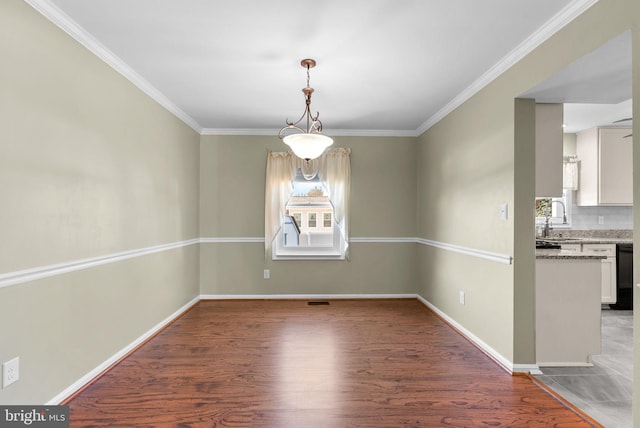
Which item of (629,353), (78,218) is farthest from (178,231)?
(629,353)

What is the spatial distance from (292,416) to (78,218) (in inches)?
73.8

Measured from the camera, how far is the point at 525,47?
2.53 metres

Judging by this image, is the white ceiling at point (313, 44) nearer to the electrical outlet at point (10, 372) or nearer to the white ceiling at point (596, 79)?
the white ceiling at point (596, 79)

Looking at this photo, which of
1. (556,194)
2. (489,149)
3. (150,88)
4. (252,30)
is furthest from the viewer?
(150,88)

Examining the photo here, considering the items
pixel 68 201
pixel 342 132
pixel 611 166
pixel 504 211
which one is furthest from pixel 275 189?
pixel 611 166

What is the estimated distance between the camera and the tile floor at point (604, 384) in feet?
7.21

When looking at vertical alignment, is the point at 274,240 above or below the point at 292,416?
above

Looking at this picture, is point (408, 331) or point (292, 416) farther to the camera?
point (408, 331)

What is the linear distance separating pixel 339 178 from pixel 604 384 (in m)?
3.52

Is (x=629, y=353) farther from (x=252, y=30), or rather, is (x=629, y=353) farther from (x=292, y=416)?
(x=252, y=30)

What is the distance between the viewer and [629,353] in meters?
3.14

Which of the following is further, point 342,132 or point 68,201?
point 342,132
